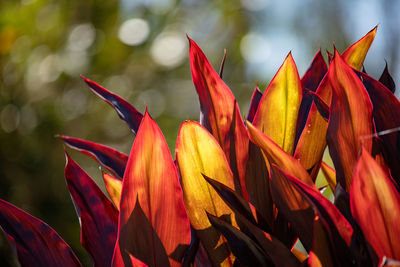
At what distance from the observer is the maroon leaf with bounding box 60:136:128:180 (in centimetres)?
50

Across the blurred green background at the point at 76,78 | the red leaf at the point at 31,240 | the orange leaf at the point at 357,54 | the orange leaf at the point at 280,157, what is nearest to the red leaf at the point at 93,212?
the red leaf at the point at 31,240

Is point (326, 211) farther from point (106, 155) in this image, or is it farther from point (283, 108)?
point (106, 155)

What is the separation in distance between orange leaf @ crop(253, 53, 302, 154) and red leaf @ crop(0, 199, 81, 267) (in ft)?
0.72

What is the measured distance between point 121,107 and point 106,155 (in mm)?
61

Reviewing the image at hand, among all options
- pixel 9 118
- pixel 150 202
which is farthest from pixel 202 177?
pixel 9 118

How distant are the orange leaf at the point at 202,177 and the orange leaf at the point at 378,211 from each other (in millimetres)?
114

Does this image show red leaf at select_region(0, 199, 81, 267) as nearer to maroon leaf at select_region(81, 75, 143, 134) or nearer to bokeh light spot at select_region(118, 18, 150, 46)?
maroon leaf at select_region(81, 75, 143, 134)

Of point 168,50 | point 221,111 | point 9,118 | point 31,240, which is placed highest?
point 221,111

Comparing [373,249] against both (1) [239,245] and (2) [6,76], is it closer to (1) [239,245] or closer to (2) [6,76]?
(1) [239,245]

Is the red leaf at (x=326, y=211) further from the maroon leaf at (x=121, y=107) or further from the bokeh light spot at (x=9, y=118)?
the bokeh light spot at (x=9, y=118)

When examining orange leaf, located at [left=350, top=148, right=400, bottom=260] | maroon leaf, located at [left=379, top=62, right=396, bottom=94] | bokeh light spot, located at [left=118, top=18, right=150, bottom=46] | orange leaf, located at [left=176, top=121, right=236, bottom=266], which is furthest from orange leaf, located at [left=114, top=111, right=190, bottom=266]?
bokeh light spot, located at [left=118, top=18, right=150, bottom=46]

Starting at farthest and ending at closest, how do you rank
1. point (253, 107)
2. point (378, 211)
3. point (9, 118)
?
point (9, 118), point (253, 107), point (378, 211)

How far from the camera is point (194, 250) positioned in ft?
1.23

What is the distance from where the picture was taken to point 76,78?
2.30m
